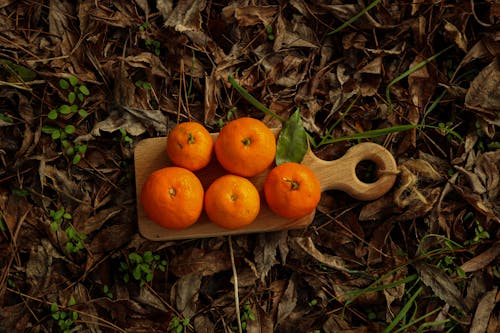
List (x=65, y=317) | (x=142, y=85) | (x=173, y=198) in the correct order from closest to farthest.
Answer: (x=173, y=198) < (x=65, y=317) < (x=142, y=85)

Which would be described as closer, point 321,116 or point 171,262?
point 171,262

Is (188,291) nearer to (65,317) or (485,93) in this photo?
(65,317)

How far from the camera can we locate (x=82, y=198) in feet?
A: 5.91

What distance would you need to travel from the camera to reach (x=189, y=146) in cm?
160

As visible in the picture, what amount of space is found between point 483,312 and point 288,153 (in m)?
0.98

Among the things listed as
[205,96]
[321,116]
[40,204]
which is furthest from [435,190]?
[40,204]

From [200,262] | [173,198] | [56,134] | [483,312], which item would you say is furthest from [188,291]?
[483,312]

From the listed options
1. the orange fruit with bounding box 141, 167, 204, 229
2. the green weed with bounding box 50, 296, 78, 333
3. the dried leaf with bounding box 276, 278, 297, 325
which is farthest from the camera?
the dried leaf with bounding box 276, 278, 297, 325

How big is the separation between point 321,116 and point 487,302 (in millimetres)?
975

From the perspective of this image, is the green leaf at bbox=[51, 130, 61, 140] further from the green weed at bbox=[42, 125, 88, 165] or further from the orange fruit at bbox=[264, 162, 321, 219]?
the orange fruit at bbox=[264, 162, 321, 219]

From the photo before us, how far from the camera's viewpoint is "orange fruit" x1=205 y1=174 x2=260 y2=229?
1.56m

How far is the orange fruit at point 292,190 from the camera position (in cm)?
158

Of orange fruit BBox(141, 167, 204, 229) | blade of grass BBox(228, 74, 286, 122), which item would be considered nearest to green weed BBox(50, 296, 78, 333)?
orange fruit BBox(141, 167, 204, 229)

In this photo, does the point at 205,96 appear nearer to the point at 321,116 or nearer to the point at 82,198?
the point at 321,116
